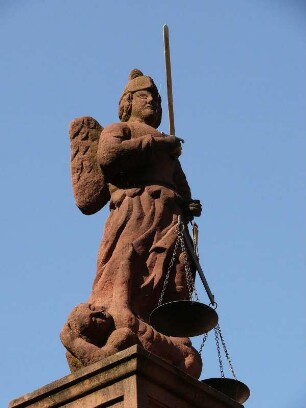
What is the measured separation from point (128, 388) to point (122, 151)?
2947mm

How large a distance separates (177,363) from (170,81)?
11.7 feet

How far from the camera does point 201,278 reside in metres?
12.3

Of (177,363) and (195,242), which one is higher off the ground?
(195,242)

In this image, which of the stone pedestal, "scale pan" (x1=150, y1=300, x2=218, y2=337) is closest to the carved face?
"scale pan" (x1=150, y1=300, x2=218, y2=337)

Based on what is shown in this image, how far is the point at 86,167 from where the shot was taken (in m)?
12.9

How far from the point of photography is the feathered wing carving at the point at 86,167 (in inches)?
503

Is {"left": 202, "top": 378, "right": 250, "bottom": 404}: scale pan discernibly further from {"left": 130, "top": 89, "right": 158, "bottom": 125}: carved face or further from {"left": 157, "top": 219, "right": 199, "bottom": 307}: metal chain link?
{"left": 130, "top": 89, "right": 158, "bottom": 125}: carved face

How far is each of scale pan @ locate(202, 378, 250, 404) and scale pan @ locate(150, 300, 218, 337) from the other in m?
0.50

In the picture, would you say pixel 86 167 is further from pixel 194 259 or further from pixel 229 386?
pixel 229 386

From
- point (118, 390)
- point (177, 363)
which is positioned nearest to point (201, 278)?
point (177, 363)

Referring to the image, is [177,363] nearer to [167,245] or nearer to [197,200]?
[167,245]

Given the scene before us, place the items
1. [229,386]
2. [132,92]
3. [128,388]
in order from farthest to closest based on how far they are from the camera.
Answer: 1. [132,92]
2. [229,386]
3. [128,388]

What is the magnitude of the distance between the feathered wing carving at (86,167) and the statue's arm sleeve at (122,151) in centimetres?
29

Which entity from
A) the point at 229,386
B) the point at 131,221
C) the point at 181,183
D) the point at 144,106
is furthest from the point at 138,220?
the point at 229,386
